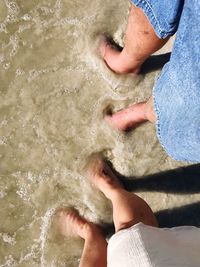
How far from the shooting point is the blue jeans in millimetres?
959

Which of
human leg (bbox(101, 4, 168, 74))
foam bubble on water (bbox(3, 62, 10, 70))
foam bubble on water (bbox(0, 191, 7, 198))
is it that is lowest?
foam bubble on water (bbox(0, 191, 7, 198))

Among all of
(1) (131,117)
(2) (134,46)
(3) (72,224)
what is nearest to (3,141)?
(3) (72,224)

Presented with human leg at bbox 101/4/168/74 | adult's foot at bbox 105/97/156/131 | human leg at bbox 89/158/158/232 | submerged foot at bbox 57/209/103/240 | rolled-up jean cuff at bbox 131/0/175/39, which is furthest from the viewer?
submerged foot at bbox 57/209/103/240

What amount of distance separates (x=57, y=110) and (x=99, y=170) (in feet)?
1.01

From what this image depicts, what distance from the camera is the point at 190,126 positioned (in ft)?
3.69

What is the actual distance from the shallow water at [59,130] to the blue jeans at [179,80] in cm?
60

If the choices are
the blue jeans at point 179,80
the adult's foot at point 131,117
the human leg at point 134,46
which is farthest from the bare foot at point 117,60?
the blue jeans at point 179,80

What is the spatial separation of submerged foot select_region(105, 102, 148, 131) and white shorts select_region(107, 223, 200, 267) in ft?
1.68

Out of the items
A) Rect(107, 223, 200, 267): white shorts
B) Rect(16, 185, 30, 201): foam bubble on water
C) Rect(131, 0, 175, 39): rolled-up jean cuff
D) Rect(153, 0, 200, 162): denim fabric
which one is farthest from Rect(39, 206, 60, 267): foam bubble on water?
Rect(131, 0, 175, 39): rolled-up jean cuff

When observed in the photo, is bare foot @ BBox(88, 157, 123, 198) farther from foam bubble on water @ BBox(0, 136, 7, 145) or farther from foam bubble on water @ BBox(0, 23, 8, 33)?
foam bubble on water @ BBox(0, 23, 8, 33)

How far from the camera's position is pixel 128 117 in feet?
6.07

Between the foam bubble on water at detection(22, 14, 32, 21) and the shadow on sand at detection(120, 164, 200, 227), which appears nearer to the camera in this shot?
the shadow on sand at detection(120, 164, 200, 227)

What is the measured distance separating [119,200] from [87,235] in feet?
0.70

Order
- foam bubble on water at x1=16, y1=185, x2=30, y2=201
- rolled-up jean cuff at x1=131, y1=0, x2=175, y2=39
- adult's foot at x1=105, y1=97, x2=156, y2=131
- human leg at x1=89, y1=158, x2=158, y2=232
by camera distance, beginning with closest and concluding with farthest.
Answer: rolled-up jean cuff at x1=131, y1=0, x2=175, y2=39 → human leg at x1=89, y1=158, x2=158, y2=232 → adult's foot at x1=105, y1=97, x2=156, y2=131 → foam bubble on water at x1=16, y1=185, x2=30, y2=201
